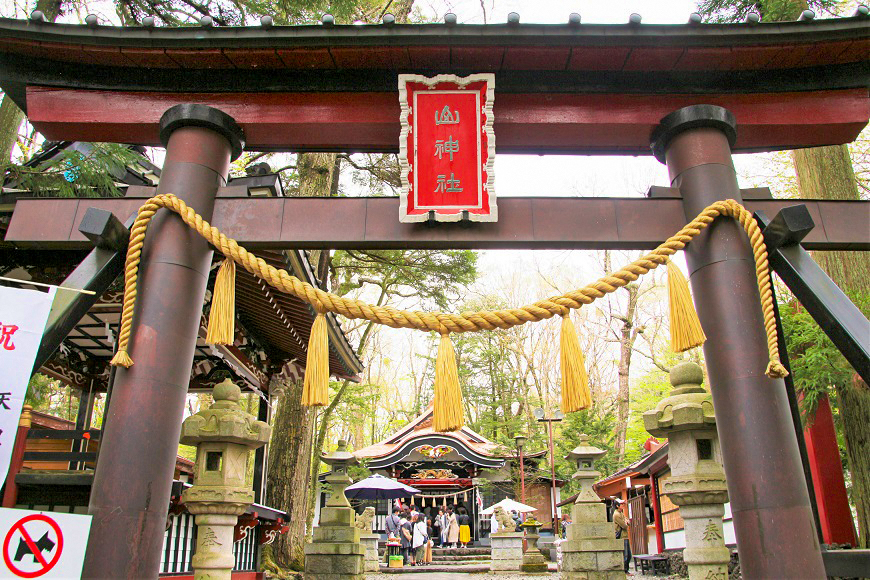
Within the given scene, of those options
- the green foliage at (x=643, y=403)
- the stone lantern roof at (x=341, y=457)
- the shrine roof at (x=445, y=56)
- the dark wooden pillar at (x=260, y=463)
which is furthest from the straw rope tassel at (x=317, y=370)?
the green foliage at (x=643, y=403)

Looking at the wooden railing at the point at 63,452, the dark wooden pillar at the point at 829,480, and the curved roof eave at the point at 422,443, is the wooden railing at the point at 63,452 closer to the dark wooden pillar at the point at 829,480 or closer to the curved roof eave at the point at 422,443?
the dark wooden pillar at the point at 829,480

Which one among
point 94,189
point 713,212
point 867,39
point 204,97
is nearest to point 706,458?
point 713,212

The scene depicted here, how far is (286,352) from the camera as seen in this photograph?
31.9ft

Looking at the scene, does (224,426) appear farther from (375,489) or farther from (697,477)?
(375,489)

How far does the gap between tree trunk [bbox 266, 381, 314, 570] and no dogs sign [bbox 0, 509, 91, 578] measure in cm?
746

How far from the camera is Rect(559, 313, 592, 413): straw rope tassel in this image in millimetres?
3650

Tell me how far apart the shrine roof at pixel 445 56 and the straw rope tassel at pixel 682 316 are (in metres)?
1.46

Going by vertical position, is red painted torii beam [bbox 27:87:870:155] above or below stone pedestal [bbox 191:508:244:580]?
above

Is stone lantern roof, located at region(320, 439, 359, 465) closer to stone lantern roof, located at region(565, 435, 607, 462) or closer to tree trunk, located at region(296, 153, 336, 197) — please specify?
stone lantern roof, located at region(565, 435, 607, 462)

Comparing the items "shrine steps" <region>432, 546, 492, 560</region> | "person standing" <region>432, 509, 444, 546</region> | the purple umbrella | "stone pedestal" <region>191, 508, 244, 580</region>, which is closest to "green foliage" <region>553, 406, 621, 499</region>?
"shrine steps" <region>432, 546, 492, 560</region>

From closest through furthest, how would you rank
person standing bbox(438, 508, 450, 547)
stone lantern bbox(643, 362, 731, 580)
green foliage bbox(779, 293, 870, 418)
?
1. stone lantern bbox(643, 362, 731, 580)
2. green foliage bbox(779, 293, 870, 418)
3. person standing bbox(438, 508, 450, 547)

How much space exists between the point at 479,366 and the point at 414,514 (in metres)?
9.29

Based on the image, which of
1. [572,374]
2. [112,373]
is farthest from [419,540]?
[572,374]

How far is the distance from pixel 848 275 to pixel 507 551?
12150 millimetres
